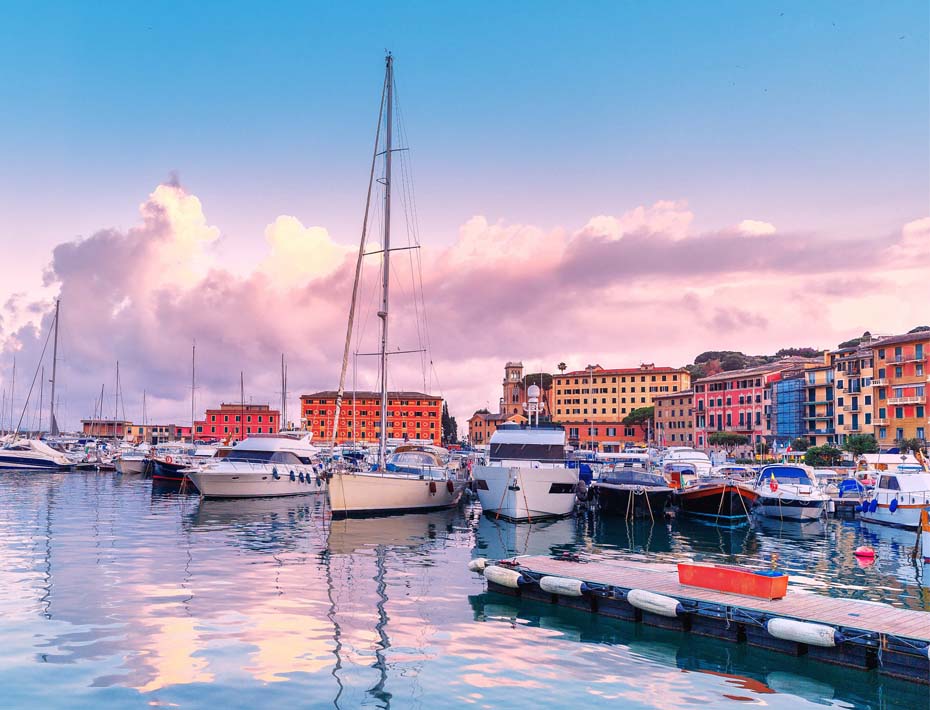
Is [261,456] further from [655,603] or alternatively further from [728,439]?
[728,439]

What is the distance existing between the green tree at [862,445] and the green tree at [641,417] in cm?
6522

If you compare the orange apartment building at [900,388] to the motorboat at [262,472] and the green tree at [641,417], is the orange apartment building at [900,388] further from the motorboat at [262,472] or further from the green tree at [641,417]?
the motorboat at [262,472]

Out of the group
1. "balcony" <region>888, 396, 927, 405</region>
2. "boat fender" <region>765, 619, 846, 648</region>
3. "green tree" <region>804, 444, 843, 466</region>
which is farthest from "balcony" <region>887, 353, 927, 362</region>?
"boat fender" <region>765, 619, 846, 648</region>

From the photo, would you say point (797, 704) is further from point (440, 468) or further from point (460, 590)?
point (440, 468)

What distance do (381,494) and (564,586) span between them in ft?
68.3

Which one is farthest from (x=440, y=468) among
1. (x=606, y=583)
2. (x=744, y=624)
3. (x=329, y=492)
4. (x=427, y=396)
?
(x=427, y=396)

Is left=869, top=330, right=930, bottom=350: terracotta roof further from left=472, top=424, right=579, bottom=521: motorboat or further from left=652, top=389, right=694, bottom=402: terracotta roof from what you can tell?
left=472, top=424, right=579, bottom=521: motorboat

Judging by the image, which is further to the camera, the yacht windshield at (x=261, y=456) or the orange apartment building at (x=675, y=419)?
the orange apartment building at (x=675, y=419)

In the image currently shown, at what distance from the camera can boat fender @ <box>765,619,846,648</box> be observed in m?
16.1

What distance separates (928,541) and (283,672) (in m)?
20.2

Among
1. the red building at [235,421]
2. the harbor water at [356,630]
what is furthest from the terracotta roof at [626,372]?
the harbor water at [356,630]

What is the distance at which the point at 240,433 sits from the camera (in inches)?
6841

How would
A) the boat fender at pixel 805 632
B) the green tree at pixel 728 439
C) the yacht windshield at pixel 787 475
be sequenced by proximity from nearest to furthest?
the boat fender at pixel 805 632, the yacht windshield at pixel 787 475, the green tree at pixel 728 439

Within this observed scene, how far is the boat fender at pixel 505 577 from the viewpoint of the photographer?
22.1 meters
